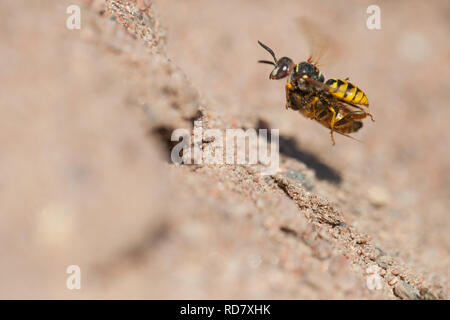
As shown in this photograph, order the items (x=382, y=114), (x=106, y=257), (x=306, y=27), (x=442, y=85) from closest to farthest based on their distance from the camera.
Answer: (x=106, y=257) → (x=306, y=27) → (x=382, y=114) → (x=442, y=85)

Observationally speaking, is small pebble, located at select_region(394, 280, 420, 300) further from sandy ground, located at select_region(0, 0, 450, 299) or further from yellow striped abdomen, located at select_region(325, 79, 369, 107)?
yellow striped abdomen, located at select_region(325, 79, 369, 107)

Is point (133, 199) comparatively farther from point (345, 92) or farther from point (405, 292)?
point (345, 92)

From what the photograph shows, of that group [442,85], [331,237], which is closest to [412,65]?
[442,85]

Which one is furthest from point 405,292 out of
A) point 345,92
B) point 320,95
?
point 320,95

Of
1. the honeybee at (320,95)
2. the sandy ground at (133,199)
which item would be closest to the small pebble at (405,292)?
the sandy ground at (133,199)

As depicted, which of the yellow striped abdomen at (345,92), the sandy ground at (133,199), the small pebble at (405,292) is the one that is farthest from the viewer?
the yellow striped abdomen at (345,92)

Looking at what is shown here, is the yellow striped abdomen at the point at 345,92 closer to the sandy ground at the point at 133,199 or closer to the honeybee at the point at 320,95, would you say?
the honeybee at the point at 320,95
